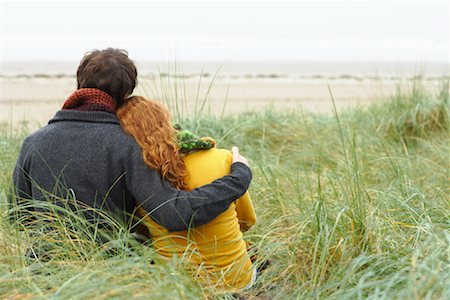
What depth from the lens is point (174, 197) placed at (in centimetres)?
267

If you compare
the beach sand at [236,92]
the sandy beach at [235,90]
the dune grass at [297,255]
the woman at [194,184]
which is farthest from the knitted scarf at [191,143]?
the beach sand at [236,92]

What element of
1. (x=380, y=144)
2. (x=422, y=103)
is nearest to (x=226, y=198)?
(x=380, y=144)

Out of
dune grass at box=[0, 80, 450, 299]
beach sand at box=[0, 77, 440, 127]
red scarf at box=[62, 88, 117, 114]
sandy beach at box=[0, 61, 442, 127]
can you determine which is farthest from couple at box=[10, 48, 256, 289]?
beach sand at box=[0, 77, 440, 127]

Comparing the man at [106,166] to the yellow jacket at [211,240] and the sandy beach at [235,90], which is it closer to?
the yellow jacket at [211,240]

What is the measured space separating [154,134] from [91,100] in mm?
302

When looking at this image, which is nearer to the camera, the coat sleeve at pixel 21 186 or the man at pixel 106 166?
the man at pixel 106 166

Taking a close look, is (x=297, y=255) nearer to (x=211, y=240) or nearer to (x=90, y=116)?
(x=211, y=240)

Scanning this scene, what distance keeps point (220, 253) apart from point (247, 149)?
252cm

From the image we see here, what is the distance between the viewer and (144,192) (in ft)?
8.86

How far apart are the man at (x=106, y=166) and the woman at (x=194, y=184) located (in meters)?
0.06

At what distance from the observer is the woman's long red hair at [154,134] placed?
2.70 meters

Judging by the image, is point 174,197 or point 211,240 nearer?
point 174,197

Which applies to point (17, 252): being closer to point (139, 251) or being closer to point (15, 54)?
point (139, 251)

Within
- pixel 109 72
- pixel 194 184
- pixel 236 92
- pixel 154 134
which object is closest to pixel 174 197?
pixel 194 184
